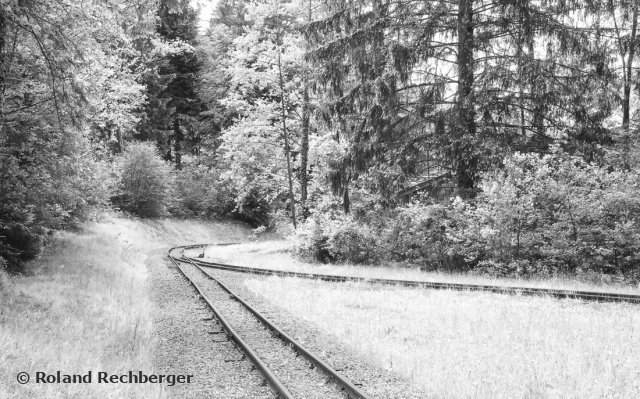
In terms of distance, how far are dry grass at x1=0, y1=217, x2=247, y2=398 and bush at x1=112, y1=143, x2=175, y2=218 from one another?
1688cm

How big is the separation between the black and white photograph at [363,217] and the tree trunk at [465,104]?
0.10m

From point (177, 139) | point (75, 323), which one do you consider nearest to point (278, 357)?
point (75, 323)

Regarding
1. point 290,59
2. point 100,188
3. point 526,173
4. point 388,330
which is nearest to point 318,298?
point 388,330

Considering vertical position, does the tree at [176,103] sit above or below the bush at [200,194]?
above

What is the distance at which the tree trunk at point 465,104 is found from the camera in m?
15.5

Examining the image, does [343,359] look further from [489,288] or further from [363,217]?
[363,217]

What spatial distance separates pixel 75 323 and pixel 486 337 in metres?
7.41

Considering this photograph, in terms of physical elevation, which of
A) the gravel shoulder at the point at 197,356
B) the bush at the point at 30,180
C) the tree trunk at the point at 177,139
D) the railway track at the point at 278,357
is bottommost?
the gravel shoulder at the point at 197,356

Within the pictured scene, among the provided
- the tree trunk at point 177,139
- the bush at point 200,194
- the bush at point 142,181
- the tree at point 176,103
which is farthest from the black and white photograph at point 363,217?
the tree trunk at point 177,139

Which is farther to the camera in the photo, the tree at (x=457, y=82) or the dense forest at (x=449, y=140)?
the tree at (x=457, y=82)

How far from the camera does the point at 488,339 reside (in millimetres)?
7898

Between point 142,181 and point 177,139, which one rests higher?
point 177,139

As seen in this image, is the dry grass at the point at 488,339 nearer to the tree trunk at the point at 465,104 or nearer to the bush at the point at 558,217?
the bush at the point at 558,217

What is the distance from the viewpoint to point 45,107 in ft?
34.9
